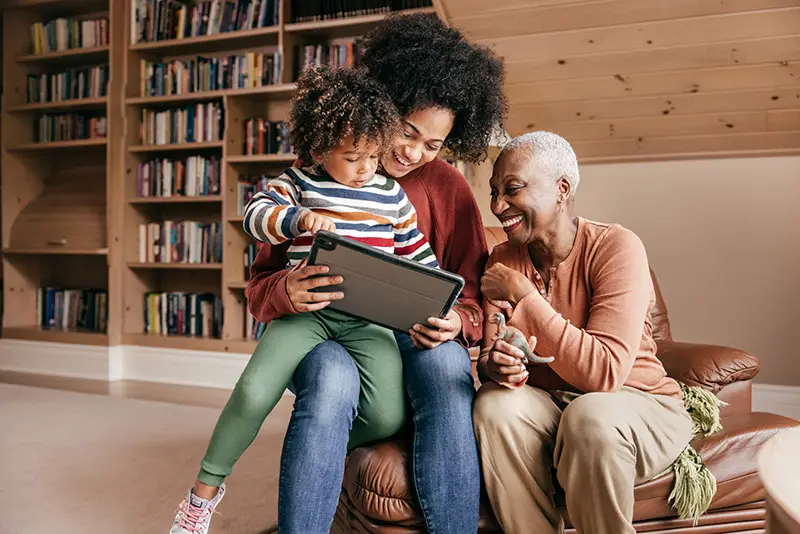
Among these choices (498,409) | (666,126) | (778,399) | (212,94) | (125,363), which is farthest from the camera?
(125,363)

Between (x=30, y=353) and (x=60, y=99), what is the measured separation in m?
1.58

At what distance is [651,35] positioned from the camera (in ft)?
8.87

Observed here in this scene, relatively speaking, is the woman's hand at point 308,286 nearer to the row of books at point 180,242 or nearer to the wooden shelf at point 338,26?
the wooden shelf at point 338,26

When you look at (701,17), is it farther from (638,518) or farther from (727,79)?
(638,518)

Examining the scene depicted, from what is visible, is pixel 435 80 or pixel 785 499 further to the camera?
pixel 435 80

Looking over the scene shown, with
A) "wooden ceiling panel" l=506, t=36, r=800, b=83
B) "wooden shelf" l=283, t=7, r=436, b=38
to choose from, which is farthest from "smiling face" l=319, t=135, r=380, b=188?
"wooden shelf" l=283, t=7, r=436, b=38

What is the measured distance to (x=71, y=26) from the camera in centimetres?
456

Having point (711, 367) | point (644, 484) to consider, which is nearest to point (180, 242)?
point (711, 367)

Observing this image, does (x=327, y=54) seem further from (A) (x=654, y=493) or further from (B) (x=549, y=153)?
(A) (x=654, y=493)

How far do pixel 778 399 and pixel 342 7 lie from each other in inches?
109

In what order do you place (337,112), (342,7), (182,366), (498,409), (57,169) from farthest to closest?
(57,169) → (182,366) → (342,7) → (337,112) → (498,409)

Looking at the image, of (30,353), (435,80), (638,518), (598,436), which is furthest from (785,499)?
(30,353)

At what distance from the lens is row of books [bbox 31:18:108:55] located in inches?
176

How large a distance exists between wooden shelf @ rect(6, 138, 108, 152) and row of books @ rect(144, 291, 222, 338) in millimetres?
949
